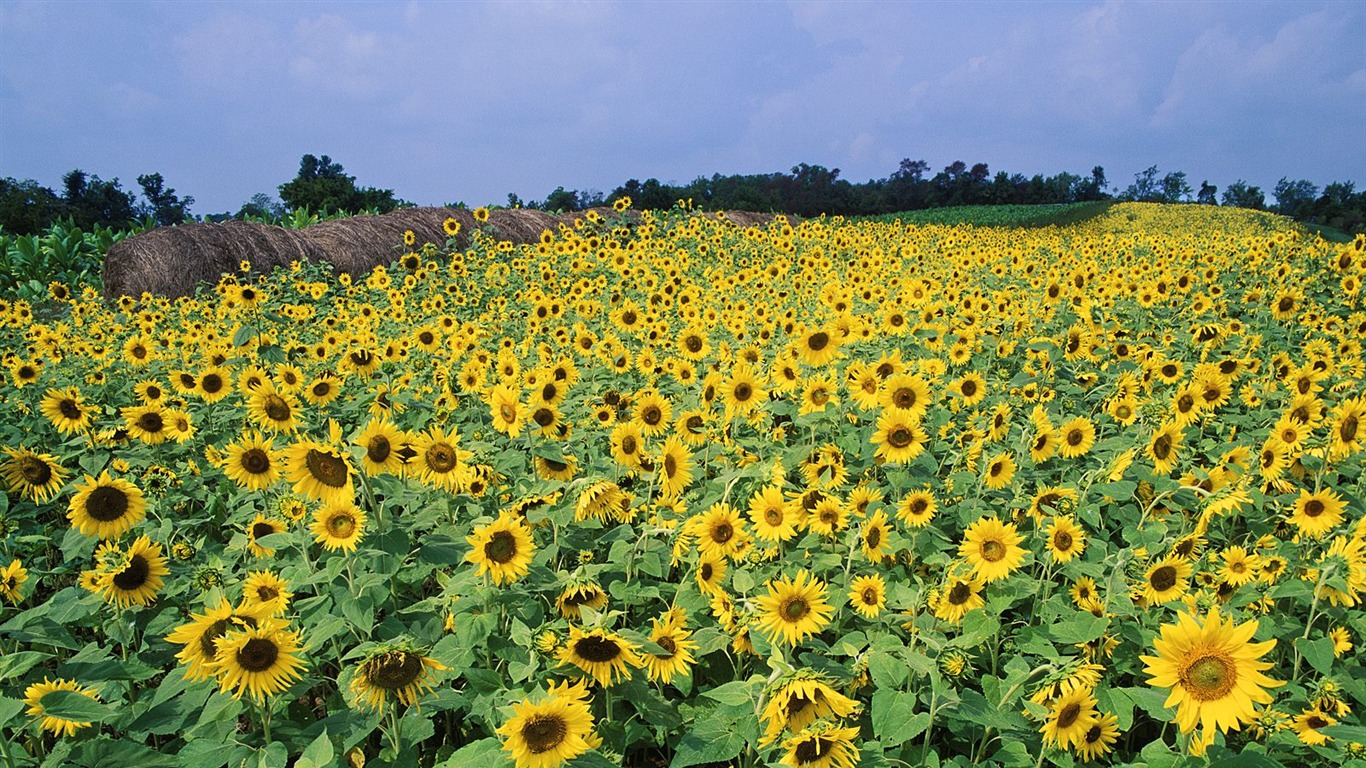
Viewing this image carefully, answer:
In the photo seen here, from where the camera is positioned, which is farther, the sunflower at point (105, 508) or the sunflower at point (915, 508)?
the sunflower at point (915, 508)

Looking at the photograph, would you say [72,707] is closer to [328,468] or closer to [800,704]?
[328,468]

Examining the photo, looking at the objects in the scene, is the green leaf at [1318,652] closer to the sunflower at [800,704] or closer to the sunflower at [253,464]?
the sunflower at [800,704]

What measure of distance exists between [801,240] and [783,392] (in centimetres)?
1260

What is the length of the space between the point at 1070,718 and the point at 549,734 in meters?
1.73

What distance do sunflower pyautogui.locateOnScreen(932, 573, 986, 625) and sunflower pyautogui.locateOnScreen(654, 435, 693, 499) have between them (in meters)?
1.39

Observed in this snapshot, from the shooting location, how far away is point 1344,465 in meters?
4.36

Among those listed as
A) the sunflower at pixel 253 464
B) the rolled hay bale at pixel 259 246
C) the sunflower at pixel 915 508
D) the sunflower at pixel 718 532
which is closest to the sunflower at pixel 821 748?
the sunflower at pixel 718 532

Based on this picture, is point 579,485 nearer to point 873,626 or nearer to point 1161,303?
point 873,626

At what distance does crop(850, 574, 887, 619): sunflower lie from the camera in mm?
2867

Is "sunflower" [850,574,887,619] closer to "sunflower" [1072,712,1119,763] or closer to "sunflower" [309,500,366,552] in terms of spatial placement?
"sunflower" [1072,712,1119,763]

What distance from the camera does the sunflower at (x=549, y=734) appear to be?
1.79m

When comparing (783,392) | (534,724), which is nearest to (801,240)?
(783,392)

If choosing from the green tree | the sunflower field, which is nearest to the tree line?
the green tree

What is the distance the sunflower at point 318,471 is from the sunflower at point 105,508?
879 millimetres
